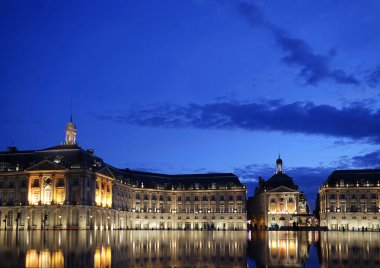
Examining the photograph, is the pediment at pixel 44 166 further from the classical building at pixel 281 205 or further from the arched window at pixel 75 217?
the classical building at pixel 281 205

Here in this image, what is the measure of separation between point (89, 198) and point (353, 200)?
87.5 metres

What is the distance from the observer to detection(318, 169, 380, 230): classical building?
6058 inches

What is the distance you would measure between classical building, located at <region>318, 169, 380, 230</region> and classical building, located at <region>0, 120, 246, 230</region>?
92.6 feet

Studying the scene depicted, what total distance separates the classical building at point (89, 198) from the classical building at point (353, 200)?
28216 millimetres

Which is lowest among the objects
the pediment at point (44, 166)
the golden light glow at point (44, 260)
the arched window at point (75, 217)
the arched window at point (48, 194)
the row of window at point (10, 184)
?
the arched window at point (75, 217)

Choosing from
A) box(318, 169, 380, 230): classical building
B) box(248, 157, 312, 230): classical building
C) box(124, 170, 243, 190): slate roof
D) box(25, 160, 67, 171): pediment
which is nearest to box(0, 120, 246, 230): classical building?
box(25, 160, 67, 171): pediment

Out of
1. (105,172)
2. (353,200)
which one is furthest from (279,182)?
(105,172)

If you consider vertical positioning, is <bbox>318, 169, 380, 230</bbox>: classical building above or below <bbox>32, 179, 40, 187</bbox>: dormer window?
below

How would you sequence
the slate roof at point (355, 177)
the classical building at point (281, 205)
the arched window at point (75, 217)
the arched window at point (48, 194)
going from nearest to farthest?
1. the arched window at point (75, 217)
2. the arched window at point (48, 194)
3. the slate roof at point (355, 177)
4. the classical building at point (281, 205)

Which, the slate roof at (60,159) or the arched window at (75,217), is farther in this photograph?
the slate roof at (60,159)

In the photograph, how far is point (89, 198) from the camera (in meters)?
112

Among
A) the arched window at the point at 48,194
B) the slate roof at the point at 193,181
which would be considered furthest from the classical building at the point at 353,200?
the arched window at the point at 48,194

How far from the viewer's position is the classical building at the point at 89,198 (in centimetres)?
10938

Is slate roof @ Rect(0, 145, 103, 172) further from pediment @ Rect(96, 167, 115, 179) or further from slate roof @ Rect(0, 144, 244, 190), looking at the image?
pediment @ Rect(96, 167, 115, 179)
